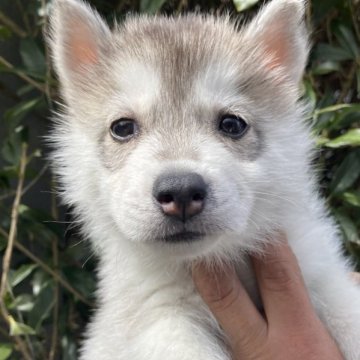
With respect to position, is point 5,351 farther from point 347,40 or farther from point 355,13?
point 355,13

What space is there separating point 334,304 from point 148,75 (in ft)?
3.43

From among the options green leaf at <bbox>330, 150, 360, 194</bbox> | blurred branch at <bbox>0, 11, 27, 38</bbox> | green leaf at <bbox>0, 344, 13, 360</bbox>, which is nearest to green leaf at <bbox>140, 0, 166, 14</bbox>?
blurred branch at <bbox>0, 11, 27, 38</bbox>

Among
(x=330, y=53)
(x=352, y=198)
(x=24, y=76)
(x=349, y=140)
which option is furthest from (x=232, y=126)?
(x=24, y=76)

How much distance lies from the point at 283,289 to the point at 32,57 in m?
1.83

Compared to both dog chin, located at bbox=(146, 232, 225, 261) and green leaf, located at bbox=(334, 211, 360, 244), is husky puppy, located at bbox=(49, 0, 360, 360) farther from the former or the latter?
green leaf, located at bbox=(334, 211, 360, 244)

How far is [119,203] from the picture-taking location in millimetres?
1573

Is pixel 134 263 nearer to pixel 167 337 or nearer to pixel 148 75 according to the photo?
pixel 167 337

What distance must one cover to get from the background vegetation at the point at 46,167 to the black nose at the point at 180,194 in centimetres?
101

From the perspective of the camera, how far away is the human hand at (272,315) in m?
1.67

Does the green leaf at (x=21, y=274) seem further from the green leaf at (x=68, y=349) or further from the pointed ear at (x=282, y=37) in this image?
the pointed ear at (x=282, y=37)

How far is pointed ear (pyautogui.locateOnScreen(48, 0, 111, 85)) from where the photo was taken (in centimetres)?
191

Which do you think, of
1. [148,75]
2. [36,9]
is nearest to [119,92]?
[148,75]

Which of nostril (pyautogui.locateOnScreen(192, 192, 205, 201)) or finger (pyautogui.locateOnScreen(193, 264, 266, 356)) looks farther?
finger (pyautogui.locateOnScreen(193, 264, 266, 356))

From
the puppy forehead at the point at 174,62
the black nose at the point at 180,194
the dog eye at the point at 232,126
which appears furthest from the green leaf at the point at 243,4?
the black nose at the point at 180,194
